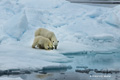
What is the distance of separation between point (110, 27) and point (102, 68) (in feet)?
15.7

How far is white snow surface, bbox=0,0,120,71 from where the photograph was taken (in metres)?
8.98

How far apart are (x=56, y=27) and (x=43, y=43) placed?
251cm

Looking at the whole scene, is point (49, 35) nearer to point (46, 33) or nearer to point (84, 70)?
point (46, 33)

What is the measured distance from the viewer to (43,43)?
9.64 meters

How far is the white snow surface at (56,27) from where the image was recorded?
898cm

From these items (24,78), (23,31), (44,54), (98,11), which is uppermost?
(98,11)

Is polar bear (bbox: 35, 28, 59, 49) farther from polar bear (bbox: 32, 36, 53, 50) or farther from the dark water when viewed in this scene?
the dark water

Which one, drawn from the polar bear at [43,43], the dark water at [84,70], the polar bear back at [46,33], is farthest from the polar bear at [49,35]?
the dark water at [84,70]

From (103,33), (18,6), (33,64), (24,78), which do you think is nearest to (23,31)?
(18,6)

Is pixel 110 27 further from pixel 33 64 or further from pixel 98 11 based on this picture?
pixel 33 64

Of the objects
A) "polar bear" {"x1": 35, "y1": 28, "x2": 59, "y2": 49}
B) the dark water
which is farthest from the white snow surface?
the dark water

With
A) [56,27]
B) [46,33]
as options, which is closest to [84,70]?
[46,33]

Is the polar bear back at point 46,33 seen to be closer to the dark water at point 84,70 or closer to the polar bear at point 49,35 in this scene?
the polar bear at point 49,35

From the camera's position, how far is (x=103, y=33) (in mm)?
11945
